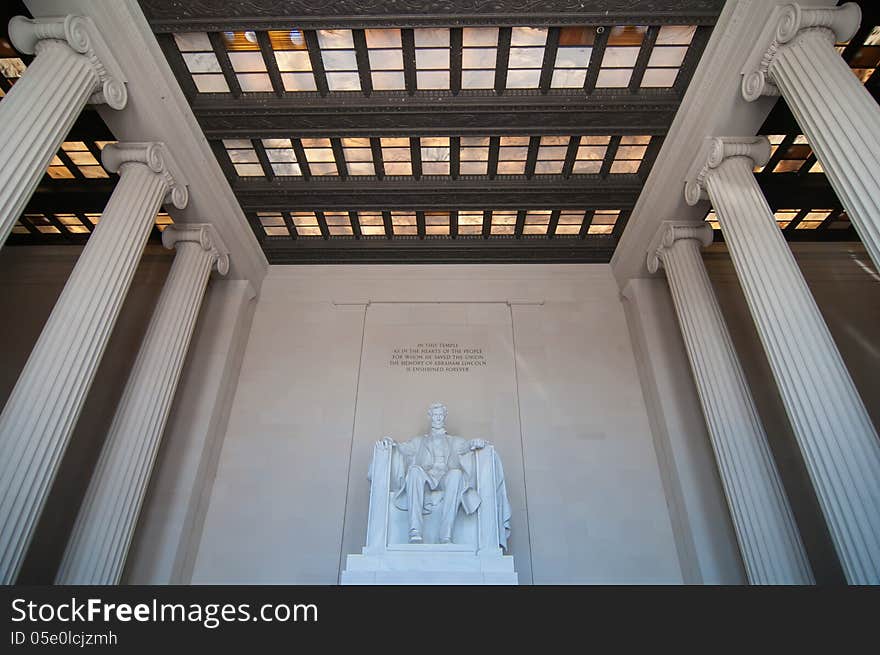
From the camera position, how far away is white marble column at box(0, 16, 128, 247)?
5.49 meters

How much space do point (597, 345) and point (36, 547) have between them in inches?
385

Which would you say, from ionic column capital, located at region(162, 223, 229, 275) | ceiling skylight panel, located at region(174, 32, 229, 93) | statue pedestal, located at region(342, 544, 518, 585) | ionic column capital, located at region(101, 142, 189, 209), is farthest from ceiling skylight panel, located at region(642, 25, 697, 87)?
ionic column capital, located at region(162, 223, 229, 275)

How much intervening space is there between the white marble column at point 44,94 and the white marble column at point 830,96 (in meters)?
7.74

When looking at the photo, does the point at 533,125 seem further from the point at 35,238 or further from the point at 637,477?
the point at 35,238

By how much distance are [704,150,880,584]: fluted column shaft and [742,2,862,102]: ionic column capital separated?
→ 3.91ft

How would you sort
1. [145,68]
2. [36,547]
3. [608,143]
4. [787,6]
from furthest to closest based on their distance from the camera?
[608,143] → [36,547] → [145,68] → [787,6]

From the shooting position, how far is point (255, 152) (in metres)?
9.46

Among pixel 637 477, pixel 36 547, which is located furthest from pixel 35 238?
pixel 637 477

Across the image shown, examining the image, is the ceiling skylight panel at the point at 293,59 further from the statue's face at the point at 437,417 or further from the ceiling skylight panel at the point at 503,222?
the statue's face at the point at 437,417

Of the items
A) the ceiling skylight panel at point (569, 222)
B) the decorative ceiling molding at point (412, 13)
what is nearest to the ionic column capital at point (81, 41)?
the decorative ceiling molding at point (412, 13)

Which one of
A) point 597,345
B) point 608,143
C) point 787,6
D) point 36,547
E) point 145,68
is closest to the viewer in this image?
point 787,6

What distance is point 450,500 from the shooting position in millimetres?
7410

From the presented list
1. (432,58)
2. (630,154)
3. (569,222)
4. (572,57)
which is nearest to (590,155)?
(630,154)

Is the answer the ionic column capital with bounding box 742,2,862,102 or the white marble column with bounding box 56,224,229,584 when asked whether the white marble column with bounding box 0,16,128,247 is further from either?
the ionic column capital with bounding box 742,2,862,102
